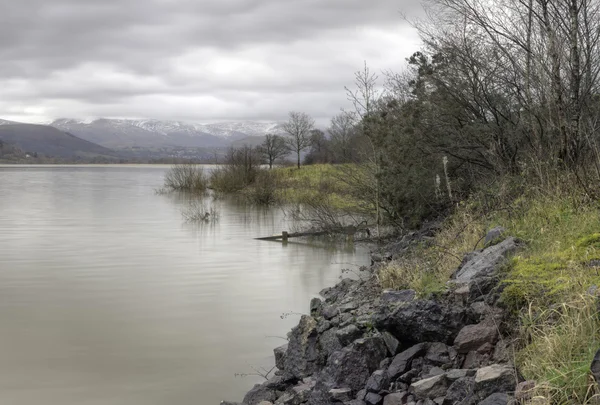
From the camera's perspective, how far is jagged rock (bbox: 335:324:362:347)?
25.0ft

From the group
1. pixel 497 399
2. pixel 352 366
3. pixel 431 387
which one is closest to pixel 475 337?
pixel 431 387

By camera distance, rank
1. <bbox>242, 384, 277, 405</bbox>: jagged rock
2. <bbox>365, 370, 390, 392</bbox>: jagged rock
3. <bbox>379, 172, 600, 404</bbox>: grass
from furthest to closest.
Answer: <bbox>242, 384, 277, 405</bbox>: jagged rock, <bbox>365, 370, 390, 392</bbox>: jagged rock, <bbox>379, 172, 600, 404</bbox>: grass

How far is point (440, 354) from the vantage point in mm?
6488

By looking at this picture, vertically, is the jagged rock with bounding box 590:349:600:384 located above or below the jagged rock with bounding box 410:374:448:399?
above

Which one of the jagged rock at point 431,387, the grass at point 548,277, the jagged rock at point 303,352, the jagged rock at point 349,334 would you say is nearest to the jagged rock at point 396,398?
the jagged rock at point 431,387

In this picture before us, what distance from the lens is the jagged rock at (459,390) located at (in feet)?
17.2

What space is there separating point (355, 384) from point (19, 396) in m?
5.07

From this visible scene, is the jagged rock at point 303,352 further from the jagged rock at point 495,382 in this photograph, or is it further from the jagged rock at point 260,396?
the jagged rock at point 495,382

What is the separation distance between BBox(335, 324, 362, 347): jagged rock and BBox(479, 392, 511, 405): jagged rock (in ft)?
9.56

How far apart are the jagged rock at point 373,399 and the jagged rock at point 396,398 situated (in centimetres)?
7

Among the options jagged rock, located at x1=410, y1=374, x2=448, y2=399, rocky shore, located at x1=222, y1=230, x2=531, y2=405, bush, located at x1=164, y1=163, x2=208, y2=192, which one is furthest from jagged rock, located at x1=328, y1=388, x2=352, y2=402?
bush, located at x1=164, y1=163, x2=208, y2=192

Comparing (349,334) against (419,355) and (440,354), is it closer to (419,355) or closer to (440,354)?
(419,355)

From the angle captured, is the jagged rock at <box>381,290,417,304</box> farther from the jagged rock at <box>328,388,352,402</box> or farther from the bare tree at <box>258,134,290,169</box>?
the bare tree at <box>258,134,290,169</box>

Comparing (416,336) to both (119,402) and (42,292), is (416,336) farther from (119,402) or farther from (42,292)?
(42,292)
